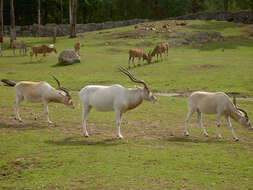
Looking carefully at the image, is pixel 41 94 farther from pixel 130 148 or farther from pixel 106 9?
pixel 106 9

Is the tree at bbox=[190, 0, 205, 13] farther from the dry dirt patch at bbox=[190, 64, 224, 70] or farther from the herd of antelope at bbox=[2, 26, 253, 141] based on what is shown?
the herd of antelope at bbox=[2, 26, 253, 141]

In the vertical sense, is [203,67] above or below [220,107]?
below

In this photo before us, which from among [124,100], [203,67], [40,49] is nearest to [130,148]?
[124,100]

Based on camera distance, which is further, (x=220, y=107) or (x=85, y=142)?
(x=220, y=107)

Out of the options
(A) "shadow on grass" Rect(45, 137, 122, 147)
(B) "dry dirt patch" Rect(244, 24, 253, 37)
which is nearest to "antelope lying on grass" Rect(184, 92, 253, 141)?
(A) "shadow on grass" Rect(45, 137, 122, 147)

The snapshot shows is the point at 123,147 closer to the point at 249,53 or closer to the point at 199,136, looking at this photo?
the point at 199,136

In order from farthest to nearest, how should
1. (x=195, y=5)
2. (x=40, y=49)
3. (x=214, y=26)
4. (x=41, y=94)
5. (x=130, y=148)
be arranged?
(x=195, y=5) → (x=214, y=26) → (x=40, y=49) → (x=41, y=94) → (x=130, y=148)

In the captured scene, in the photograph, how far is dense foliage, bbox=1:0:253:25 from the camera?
6555 cm

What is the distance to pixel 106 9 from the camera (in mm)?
83438

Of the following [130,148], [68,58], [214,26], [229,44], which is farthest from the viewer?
[214,26]

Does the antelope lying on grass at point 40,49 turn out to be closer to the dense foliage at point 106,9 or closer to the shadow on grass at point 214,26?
the shadow on grass at point 214,26

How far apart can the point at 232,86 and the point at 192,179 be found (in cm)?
1463

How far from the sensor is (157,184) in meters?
7.61

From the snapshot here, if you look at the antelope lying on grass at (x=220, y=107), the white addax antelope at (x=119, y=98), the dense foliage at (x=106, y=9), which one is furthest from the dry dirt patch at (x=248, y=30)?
the white addax antelope at (x=119, y=98)
